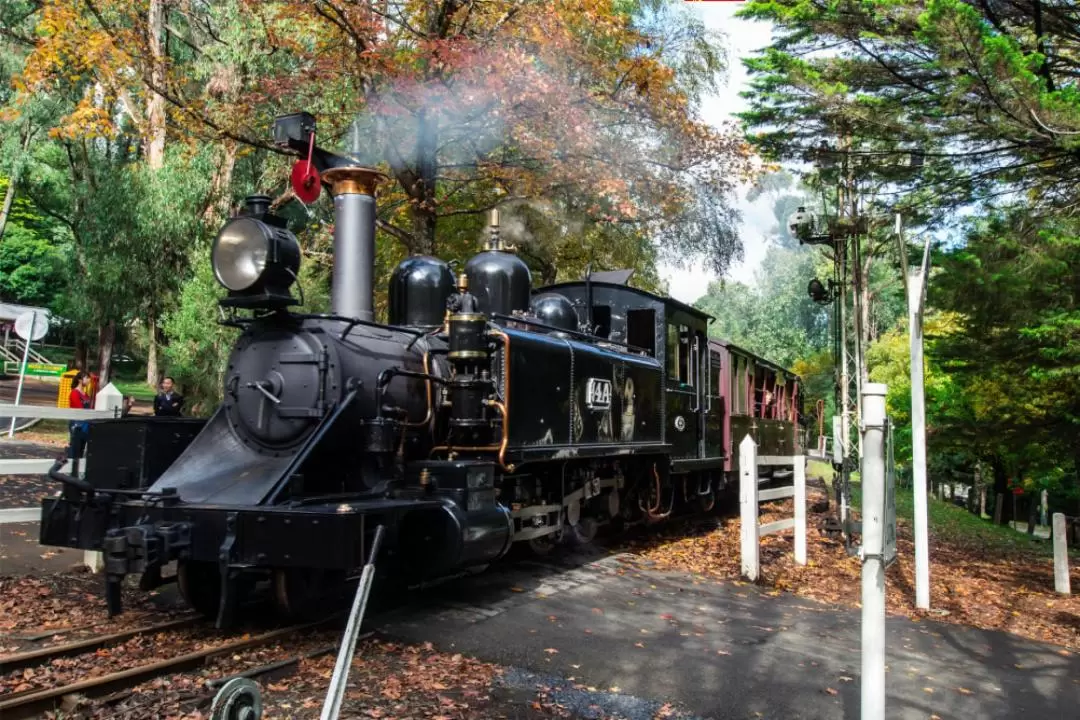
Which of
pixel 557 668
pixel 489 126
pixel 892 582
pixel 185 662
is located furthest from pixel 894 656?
pixel 489 126

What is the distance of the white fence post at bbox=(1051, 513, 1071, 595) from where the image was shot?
859 cm

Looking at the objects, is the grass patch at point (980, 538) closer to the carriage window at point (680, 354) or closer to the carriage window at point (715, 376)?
the carriage window at point (715, 376)

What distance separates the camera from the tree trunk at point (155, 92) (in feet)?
40.5

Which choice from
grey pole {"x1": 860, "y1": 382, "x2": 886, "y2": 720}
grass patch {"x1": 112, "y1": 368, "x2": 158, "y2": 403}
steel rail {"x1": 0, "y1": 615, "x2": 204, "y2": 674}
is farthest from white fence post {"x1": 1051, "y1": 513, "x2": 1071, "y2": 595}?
grass patch {"x1": 112, "y1": 368, "x2": 158, "y2": 403}

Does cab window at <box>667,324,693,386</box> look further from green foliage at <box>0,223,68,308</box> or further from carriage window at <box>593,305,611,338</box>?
green foliage at <box>0,223,68,308</box>

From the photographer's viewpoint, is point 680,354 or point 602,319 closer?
point 602,319

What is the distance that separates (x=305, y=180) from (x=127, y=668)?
4.42 metres

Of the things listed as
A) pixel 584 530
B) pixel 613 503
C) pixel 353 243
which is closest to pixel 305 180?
pixel 353 243

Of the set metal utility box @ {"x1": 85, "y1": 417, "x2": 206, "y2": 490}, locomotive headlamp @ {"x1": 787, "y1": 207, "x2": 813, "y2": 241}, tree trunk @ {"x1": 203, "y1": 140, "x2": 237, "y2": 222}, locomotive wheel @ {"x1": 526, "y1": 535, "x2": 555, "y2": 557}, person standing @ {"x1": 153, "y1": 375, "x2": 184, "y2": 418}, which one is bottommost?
locomotive wheel @ {"x1": 526, "y1": 535, "x2": 555, "y2": 557}

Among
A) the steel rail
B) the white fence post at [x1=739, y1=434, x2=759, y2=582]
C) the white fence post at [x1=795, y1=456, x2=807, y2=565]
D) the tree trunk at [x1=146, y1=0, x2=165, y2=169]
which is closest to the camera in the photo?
the steel rail

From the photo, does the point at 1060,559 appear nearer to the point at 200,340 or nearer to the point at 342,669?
the point at 342,669

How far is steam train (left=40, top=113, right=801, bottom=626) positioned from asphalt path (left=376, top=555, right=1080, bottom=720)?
0.52 metres

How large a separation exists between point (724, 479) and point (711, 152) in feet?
17.6

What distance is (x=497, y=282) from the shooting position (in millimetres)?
8047
